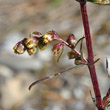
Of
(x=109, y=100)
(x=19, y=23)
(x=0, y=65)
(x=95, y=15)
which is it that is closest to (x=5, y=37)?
(x=19, y=23)

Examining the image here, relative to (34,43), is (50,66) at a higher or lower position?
lower

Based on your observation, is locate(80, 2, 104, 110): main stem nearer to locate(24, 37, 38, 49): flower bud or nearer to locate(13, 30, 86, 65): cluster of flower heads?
locate(13, 30, 86, 65): cluster of flower heads

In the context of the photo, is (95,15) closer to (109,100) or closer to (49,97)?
(49,97)

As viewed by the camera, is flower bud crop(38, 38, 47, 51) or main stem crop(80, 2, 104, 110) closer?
main stem crop(80, 2, 104, 110)

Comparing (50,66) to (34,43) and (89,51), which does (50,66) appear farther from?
(89,51)

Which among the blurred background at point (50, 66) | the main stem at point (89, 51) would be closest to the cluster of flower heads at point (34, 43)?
the main stem at point (89, 51)

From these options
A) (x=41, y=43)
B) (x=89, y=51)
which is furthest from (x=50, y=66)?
(x=89, y=51)

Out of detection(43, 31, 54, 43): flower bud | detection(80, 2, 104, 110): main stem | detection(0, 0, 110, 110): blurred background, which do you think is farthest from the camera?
detection(0, 0, 110, 110): blurred background

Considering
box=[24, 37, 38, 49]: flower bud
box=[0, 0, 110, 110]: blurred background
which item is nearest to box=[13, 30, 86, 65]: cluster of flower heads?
box=[24, 37, 38, 49]: flower bud
